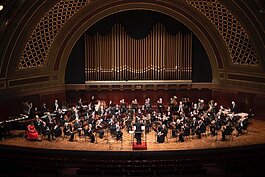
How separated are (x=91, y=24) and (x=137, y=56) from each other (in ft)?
9.49

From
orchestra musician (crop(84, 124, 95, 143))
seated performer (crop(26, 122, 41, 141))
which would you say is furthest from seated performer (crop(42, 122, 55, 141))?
orchestra musician (crop(84, 124, 95, 143))

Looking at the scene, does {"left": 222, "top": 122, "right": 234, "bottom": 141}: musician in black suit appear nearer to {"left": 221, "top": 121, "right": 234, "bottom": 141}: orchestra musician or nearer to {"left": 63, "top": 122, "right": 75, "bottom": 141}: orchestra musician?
{"left": 221, "top": 121, "right": 234, "bottom": 141}: orchestra musician

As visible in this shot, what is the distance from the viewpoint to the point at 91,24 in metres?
22.1

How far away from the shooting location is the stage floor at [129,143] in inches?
645

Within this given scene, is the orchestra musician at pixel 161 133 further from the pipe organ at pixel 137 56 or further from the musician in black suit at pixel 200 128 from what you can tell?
the pipe organ at pixel 137 56

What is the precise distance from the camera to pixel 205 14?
21.5 meters

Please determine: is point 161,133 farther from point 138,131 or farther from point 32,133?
point 32,133

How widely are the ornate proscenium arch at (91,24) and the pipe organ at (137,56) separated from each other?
37.0 inches

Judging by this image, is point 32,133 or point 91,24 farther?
point 91,24

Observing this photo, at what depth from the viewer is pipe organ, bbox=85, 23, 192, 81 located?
2258 cm

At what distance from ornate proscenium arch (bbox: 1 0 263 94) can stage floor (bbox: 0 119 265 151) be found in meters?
3.76

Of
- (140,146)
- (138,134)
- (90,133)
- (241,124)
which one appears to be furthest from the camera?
(241,124)

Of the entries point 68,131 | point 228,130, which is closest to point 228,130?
point 228,130

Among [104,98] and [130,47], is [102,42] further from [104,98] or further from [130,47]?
[104,98]
